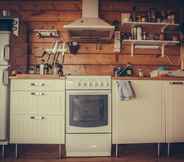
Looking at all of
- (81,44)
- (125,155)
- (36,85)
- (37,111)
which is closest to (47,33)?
(81,44)

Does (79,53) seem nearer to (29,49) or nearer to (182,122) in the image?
(29,49)

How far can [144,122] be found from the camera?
12.5 feet

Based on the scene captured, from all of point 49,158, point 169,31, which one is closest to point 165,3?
point 169,31

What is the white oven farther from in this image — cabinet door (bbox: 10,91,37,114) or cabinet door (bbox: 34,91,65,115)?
cabinet door (bbox: 10,91,37,114)

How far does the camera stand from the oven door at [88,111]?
369 cm

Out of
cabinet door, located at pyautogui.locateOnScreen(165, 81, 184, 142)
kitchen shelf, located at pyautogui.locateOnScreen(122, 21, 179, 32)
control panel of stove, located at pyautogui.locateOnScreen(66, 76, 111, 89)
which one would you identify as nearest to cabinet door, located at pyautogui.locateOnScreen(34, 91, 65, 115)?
control panel of stove, located at pyautogui.locateOnScreen(66, 76, 111, 89)

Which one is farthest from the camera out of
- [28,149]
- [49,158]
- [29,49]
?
[29,49]

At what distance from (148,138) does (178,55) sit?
133 centimetres

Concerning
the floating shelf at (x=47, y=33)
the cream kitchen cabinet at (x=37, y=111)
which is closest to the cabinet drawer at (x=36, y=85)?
the cream kitchen cabinet at (x=37, y=111)

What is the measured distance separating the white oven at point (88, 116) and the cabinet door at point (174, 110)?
2.23 feet

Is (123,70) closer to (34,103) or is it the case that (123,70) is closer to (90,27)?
(90,27)

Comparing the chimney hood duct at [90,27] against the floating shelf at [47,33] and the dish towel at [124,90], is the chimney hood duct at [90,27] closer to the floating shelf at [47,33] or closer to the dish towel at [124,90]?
the floating shelf at [47,33]

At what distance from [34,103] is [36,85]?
199mm

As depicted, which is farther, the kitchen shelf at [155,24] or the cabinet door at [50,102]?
the kitchen shelf at [155,24]
